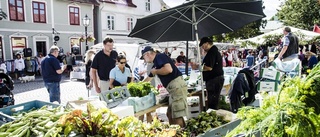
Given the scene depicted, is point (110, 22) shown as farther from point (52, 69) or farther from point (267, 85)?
point (267, 85)

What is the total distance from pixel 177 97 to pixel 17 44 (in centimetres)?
1850

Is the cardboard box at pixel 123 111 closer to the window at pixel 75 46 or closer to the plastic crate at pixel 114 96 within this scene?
the plastic crate at pixel 114 96

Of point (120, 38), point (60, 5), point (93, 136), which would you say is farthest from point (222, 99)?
point (120, 38)

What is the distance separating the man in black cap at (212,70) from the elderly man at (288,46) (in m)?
3.06

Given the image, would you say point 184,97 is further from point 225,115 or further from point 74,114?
point 74,114

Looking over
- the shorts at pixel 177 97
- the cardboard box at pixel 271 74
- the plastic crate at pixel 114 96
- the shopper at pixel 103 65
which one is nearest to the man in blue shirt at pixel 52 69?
the shopper at pixel 103 65

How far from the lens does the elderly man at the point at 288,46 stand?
23.0ft

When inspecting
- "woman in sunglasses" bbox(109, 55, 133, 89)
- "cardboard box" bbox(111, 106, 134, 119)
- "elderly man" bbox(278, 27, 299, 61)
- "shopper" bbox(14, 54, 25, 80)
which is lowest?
"shopper" bbox(14, 54, 25, 80)

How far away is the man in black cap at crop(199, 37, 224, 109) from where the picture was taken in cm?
478

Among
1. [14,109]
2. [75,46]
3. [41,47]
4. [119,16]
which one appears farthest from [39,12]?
[14,109]

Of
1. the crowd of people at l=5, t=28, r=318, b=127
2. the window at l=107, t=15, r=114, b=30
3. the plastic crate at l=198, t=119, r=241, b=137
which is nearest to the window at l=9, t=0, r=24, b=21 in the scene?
the window at l=107, t=15, r=114, b=30

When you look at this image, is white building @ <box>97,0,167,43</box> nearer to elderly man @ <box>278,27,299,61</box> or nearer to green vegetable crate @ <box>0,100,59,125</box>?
elderly man @ <box>278,27,299,61</box>

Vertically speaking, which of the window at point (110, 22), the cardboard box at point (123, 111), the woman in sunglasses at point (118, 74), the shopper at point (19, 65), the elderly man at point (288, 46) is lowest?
the shopper at point (19, 65)

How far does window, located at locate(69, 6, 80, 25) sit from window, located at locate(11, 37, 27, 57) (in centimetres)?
448
